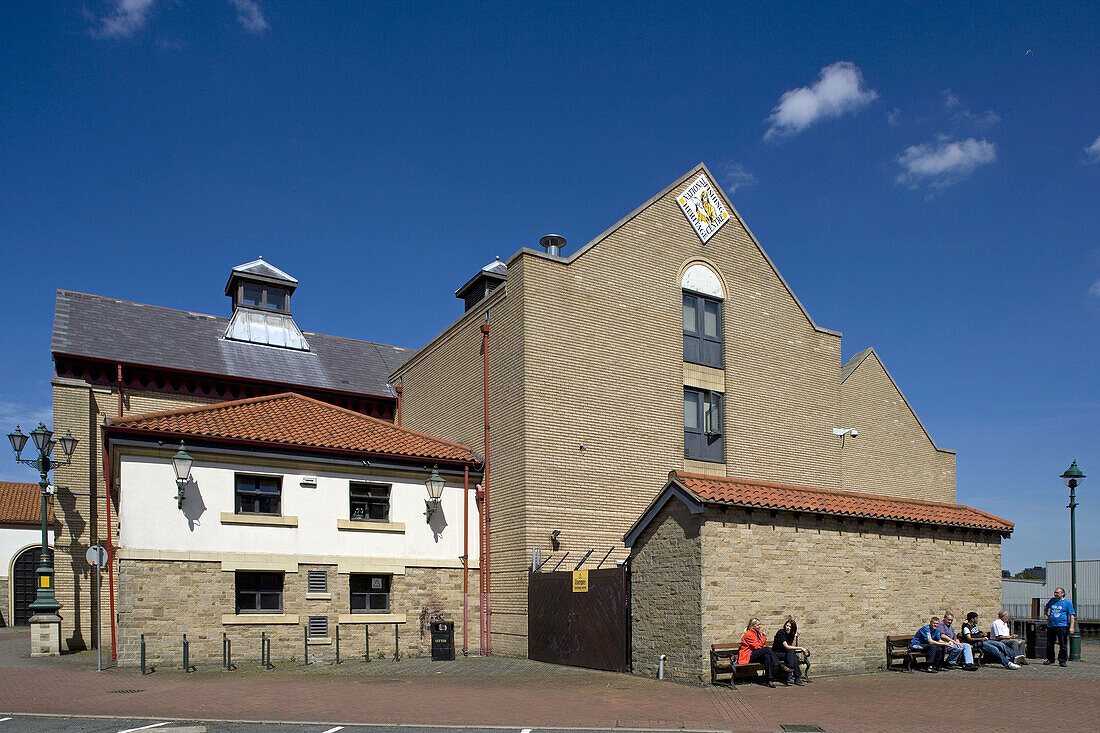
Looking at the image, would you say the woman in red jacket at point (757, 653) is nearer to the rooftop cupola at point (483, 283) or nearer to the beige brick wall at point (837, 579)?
the beige brick wall at point (837, 579)

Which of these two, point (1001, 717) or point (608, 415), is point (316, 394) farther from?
point (1001, 717)

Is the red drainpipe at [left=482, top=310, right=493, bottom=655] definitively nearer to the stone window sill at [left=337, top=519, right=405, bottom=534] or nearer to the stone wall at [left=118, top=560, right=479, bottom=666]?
the stone wall at [left=118, top=560, right=479, bottom=666]

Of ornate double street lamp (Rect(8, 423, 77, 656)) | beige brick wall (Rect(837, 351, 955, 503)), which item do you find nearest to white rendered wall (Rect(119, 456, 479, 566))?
ornate double street lamp (Rect(8, 423, 77, 656))

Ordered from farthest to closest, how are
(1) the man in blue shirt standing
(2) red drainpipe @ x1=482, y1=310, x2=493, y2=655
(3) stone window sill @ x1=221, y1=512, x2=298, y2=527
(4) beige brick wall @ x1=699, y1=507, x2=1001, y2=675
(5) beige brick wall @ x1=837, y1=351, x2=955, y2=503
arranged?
(5) beige brick wall @ x1=837, y1=351, x2=955, y2=503
(2) red drainpipe @ x1=482, y1=310, x2=493, y2=655
(3) stone window sill @ x1=221, y1=512, x2=298, y2=527
(1) the man in blue shirt standing
(4) beige brick wall @ x1=699, y1=507, x2=1001, y2=675

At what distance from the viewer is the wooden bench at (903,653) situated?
17859 millimetres

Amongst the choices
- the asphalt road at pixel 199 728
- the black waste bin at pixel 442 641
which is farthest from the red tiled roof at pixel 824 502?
the black waste bin at pixel 442 641

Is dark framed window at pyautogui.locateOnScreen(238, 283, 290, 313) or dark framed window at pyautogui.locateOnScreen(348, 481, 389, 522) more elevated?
dark framed window at pyautogui.locateOnScreen(238, 283, 290, 313)

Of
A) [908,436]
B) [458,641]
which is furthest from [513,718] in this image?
[908,436]

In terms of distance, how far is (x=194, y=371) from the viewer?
28.0 metres

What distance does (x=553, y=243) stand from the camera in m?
23.9

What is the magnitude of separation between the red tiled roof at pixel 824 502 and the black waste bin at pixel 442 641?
7373 millimetres

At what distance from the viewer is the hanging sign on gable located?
24.6 metres

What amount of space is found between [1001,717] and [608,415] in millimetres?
11721

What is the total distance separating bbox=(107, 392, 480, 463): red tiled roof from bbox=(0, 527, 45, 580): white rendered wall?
66.1ft
